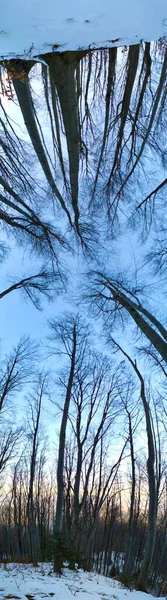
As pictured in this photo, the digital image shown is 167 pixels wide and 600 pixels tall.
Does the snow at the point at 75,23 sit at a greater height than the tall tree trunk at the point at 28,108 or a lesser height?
lesser

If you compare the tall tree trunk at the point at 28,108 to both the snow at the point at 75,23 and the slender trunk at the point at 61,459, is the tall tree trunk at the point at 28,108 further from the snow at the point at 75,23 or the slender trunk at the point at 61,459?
the slender trunk at the point at 61,459

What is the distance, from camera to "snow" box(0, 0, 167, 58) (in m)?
1.39

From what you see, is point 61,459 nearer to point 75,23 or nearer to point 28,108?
point 28,108

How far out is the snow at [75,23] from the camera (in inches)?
54.7

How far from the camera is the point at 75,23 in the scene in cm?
153

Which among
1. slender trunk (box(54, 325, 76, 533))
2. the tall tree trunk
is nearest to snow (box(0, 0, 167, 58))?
the tall tree trunk

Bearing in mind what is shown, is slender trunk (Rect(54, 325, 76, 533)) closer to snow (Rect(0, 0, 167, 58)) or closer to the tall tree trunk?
the tall tree trunk

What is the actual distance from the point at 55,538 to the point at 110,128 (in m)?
10.0

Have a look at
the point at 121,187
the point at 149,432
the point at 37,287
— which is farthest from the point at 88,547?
the point at 121,187

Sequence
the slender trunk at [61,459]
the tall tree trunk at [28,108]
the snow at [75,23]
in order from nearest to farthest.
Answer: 1. the snow at [75,23]
2. the tall tree trunk at [28,108]
3. the slender trunk at [61,459]

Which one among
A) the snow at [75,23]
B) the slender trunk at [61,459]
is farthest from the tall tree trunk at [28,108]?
the slender trunk at [61,459]

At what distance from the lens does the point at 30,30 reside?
1.56 meters

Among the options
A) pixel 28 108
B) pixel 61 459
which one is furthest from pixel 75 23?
pixel 61 459

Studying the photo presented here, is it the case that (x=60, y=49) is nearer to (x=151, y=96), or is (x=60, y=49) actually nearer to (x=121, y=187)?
(x=151, y=96)
